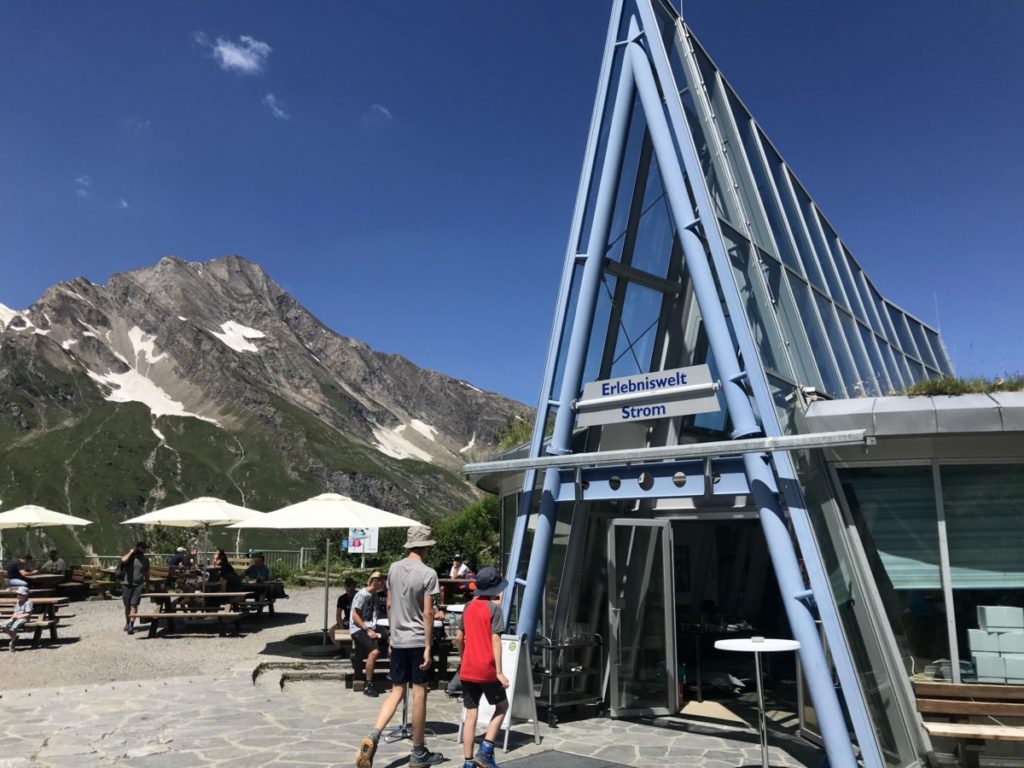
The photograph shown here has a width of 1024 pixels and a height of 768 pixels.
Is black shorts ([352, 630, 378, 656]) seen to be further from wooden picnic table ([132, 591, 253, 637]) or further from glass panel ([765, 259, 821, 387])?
glass panel ([765, 259, 821, 387])

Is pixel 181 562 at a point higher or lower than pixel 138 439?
lower

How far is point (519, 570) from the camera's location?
925 cm

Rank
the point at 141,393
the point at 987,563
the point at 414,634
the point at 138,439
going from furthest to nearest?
the point at 141,393, the point at 138,439, the point at 987,563, the point at 414,634

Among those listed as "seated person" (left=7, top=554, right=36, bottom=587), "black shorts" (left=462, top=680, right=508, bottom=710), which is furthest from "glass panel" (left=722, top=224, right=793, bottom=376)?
"seated person" (left=7, top=554, right=36, bottom=587)

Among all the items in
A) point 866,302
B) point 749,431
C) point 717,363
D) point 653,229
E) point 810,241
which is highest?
point 866,302

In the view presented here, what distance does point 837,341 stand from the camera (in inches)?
446

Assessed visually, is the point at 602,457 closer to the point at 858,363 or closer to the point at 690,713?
the point at 690,713

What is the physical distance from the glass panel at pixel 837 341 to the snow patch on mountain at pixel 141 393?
601 feet

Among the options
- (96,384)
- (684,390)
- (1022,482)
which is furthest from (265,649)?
(96,384)

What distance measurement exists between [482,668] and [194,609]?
12584mm

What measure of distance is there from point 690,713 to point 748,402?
4.43 m

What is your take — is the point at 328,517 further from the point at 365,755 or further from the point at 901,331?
the point at 901,331

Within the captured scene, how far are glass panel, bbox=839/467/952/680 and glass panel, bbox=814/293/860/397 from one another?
244cm

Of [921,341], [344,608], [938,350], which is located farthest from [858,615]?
[938,350]
